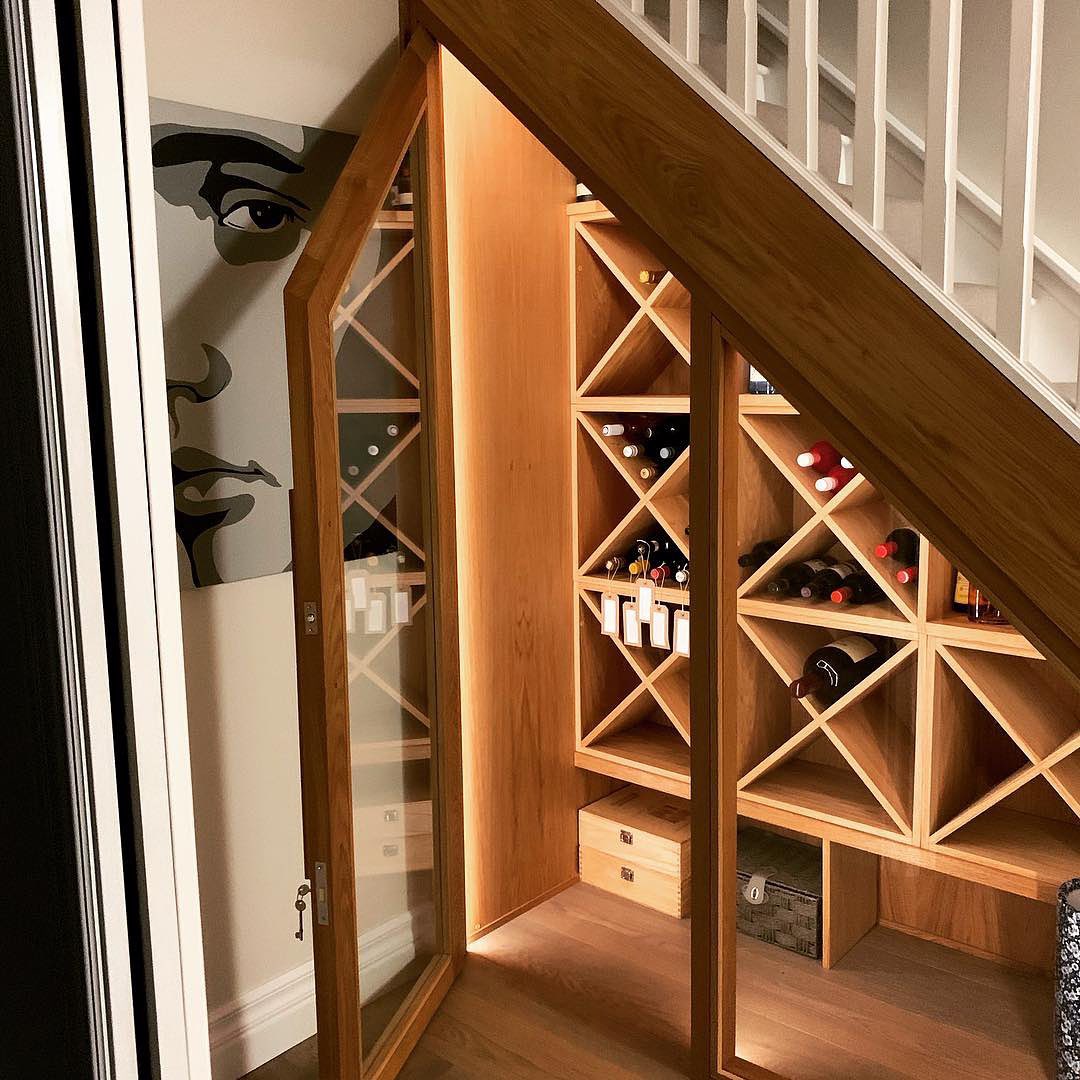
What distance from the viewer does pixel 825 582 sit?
242cm

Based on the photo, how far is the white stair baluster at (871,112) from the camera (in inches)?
62.3

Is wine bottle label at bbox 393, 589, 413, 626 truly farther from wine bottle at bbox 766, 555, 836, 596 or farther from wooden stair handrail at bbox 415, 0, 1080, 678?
wooden stair handrail at bbox 415, 0, 1080, 678

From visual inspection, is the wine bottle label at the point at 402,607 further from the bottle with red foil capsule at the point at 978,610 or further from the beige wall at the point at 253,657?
the bottle with red foil capsule at the point at 978,610

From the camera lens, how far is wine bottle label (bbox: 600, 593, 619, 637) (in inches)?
119

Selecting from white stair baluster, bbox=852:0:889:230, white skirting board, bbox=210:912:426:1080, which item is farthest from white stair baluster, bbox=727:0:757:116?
white skirting board, bbox=210:912:426:1080

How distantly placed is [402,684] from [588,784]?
1047mm

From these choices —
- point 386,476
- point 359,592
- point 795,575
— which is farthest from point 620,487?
point 359,592

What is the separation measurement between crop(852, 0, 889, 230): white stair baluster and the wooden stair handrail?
60 mm

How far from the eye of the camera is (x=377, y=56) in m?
2.44

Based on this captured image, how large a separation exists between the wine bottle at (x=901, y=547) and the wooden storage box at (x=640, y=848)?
1040mm

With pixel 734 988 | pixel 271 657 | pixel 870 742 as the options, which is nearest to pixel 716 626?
pixel 870 742

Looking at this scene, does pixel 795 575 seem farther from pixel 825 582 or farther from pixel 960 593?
pixel 960 593

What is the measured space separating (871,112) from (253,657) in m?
1.58

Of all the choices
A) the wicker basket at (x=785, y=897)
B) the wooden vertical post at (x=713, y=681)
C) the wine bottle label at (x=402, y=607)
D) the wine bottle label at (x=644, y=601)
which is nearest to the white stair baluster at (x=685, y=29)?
the wooden vertical post at (x=713, y=681)
